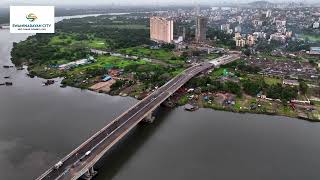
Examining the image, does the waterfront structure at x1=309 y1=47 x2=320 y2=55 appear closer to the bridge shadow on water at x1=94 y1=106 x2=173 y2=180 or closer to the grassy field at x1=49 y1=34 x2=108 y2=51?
the grassy field at x1=49 y1=34 x2=108 y2=51

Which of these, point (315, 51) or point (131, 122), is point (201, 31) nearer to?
point (315, 51)

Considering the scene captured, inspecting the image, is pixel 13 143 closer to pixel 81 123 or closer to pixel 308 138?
pixel 81 123

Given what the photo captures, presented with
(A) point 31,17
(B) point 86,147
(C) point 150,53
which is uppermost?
(A) point 31,17

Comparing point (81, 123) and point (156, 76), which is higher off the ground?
point (156, 76)

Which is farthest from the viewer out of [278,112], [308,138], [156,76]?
[156,76]

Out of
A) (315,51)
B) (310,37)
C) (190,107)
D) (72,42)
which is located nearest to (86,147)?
(190,107)

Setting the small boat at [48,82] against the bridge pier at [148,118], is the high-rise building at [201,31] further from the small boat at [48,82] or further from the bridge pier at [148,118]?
the bridge pier at [148,118]

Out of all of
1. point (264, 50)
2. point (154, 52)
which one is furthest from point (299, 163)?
point (264, 50)
